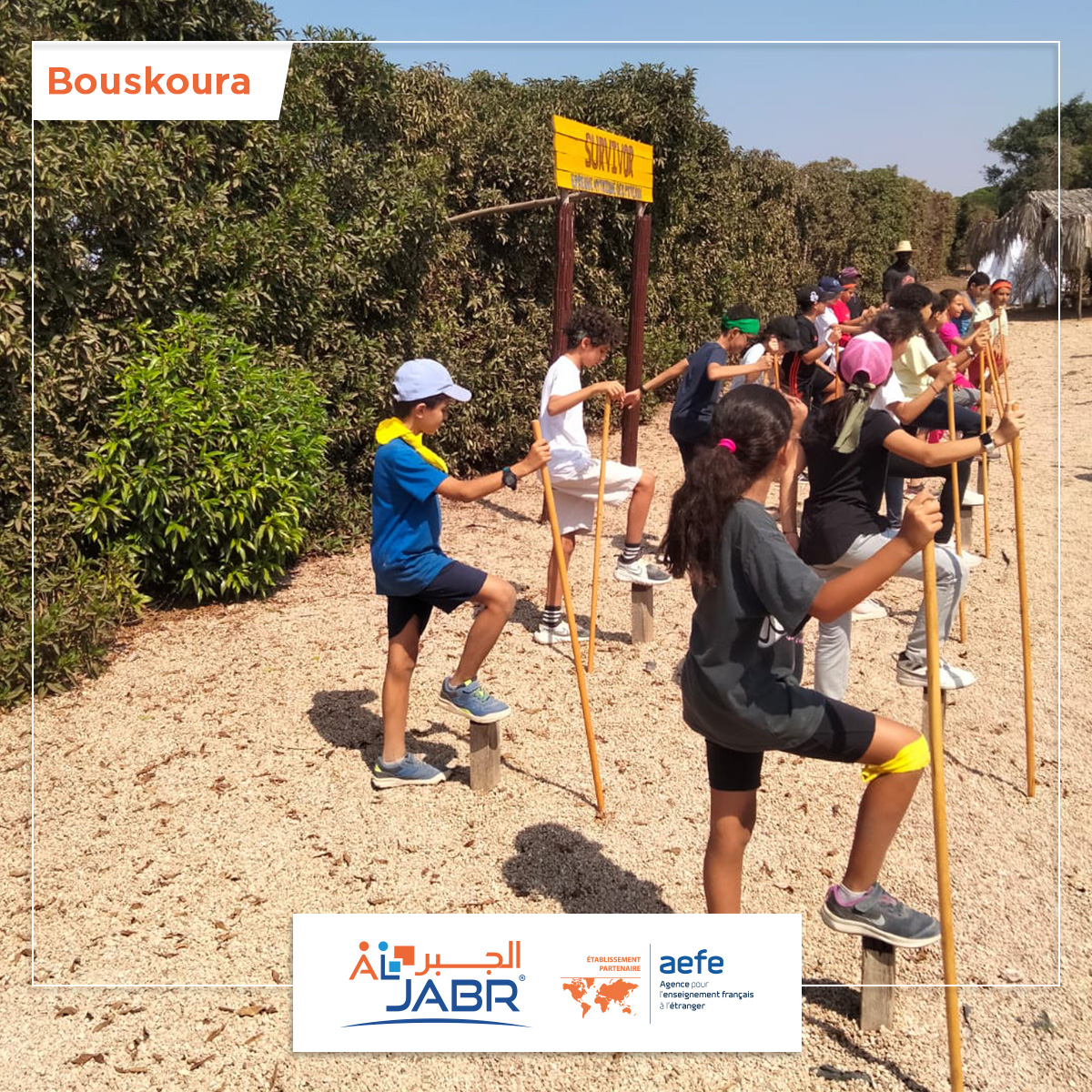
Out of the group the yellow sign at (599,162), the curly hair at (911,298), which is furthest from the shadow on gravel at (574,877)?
the yellow sign at (599,162)

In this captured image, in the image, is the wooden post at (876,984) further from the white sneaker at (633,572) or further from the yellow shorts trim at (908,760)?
the white sneaker at (633,572)

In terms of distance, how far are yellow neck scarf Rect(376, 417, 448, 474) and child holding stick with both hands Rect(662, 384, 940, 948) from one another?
57.2 inches

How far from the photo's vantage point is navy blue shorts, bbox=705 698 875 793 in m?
3.03

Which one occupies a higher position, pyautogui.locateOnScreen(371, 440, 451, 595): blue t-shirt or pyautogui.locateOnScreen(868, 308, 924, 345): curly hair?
pyautogui.locateOnScreen(868, 308, 924, 345): curly hair

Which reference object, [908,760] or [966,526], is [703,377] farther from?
[908,760]

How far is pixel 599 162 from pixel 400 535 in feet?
18.7

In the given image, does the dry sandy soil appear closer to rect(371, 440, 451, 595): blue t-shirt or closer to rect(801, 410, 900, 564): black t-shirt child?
rect(801, 410, 900, 564): black t-shirt child

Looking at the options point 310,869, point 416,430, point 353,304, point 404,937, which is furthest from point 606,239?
point 404,937

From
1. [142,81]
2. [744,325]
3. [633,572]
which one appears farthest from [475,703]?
[744,325]

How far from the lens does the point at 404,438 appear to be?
169 inches

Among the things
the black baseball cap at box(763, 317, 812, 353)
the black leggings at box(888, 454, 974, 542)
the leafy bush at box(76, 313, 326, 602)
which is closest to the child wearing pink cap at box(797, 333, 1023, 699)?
the black leggings at box(888, 454, 974, 542)

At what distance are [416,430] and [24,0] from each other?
448 cm

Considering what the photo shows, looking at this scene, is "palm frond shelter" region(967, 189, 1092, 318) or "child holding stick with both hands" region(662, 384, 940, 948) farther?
"palm frond shelter" region(967, 189, 1092, 318)

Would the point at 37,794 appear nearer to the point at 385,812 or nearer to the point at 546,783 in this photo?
the point at 385,812
